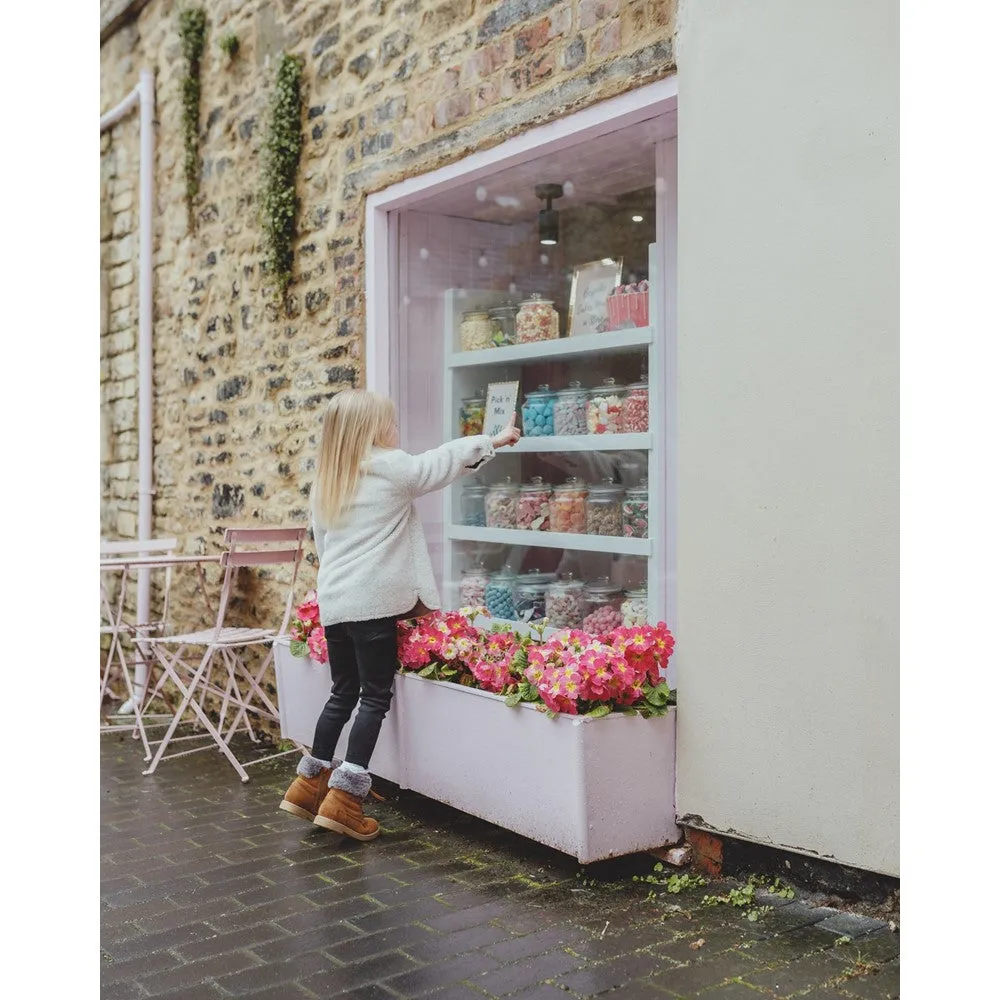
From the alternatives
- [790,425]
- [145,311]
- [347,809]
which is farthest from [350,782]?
[145,311]

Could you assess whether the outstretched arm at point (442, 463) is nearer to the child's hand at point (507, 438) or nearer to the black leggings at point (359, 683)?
the child's hand at point (507, 438)

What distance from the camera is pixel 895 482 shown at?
326cm

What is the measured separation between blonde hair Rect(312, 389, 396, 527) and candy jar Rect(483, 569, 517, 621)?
43.3 inches

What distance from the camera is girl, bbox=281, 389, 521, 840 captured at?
4.38 metres

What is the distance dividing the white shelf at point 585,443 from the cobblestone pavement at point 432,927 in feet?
5.07

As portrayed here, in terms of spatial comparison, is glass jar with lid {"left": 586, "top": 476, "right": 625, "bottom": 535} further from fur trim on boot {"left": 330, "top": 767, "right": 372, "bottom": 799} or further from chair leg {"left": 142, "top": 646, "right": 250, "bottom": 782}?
chair leg {"left": 142, "top": 646, "right": 250, "bottom": 782}

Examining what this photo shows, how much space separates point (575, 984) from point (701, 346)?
1960mm

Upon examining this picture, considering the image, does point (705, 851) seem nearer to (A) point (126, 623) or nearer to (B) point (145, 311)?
(A) point (126, 623)

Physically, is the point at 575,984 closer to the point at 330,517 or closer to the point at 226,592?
the point at 330,517

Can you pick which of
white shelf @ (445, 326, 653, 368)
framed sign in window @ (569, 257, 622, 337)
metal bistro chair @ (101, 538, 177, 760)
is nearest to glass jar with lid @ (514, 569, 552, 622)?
white shelf @ (445, 326, 653, 368)

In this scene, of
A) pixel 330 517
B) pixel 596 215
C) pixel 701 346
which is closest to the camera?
pixel 701 346

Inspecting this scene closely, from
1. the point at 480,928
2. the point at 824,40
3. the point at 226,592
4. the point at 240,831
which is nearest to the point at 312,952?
the point at 480,928

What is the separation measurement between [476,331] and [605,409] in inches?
36.4

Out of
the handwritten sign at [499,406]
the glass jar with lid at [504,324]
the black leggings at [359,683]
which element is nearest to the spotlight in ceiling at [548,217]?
the glass jar with lid at [504,324]
